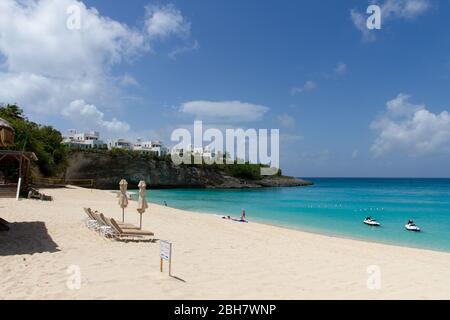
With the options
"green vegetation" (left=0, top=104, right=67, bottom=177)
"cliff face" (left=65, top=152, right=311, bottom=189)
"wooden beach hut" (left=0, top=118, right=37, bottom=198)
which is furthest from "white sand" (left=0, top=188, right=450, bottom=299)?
"cliff face" (left=65, top=152, right=311, bottom=189)

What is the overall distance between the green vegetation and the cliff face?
2143cm

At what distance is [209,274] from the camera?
7711 mm

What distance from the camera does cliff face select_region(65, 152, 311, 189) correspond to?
74000 mm

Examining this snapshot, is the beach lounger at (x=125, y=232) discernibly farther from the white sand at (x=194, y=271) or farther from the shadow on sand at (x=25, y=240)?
the shadow on sand at (x=25, y=240)

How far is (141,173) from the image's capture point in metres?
82.0

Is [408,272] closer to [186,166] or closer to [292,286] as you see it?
[292,286]

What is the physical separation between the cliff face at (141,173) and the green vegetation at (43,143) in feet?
70.3

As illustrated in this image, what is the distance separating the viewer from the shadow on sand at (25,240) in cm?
893

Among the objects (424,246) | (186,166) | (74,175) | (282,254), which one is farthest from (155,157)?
(282,254)

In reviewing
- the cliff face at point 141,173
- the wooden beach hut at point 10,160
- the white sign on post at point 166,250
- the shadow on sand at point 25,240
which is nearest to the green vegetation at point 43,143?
the wooden beach hut at point 10,160

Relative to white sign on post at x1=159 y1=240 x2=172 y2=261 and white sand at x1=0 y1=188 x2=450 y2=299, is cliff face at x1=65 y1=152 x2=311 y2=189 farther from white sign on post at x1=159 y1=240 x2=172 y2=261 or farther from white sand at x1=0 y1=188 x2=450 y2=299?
white sign on post at x1=159 y1=240 x2=172 y2=261

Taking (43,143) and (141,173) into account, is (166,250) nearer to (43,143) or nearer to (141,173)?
(43,143)

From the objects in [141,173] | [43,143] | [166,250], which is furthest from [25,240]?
[141,173]
